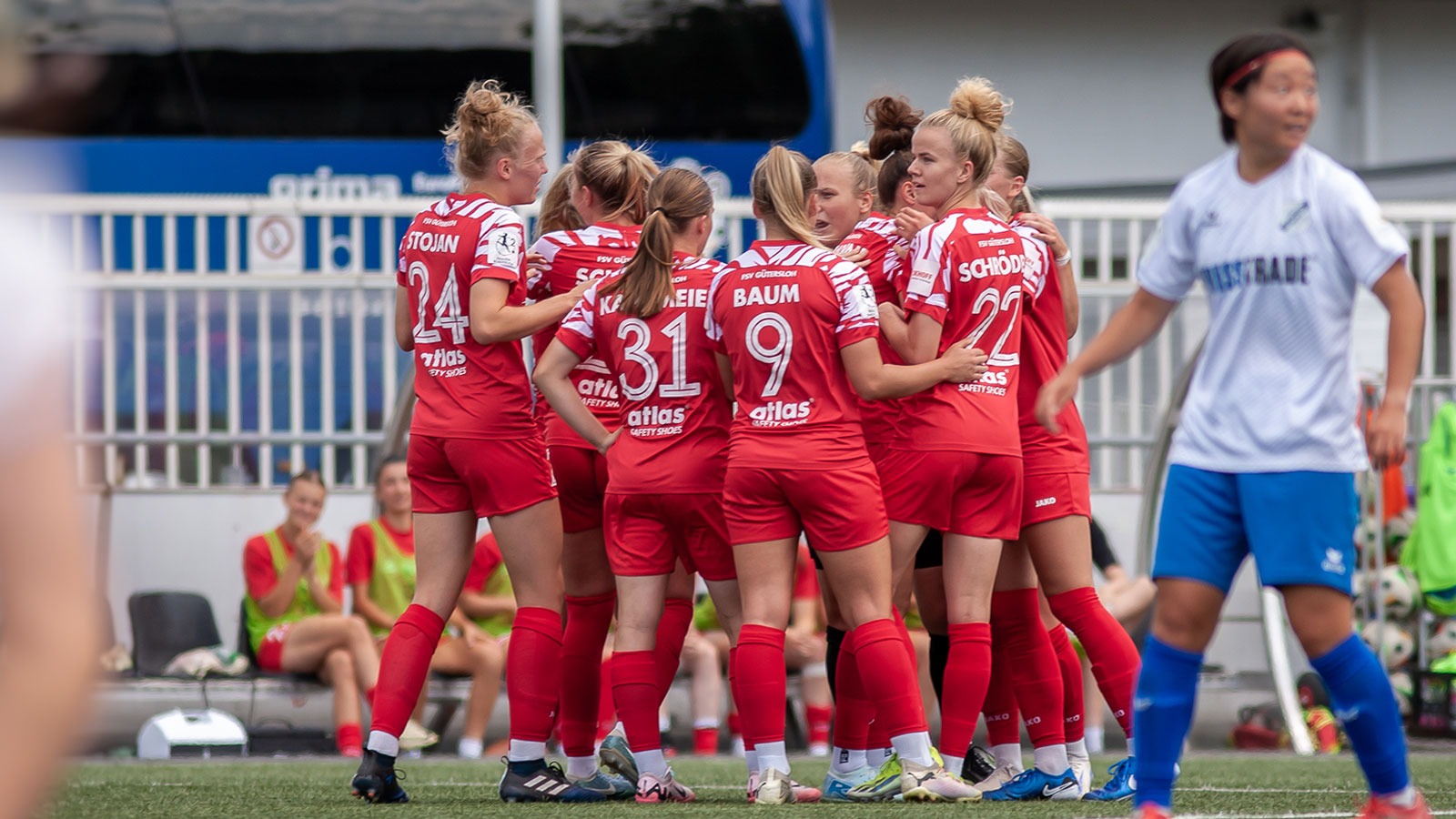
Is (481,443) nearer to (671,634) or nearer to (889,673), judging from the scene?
(671,634)

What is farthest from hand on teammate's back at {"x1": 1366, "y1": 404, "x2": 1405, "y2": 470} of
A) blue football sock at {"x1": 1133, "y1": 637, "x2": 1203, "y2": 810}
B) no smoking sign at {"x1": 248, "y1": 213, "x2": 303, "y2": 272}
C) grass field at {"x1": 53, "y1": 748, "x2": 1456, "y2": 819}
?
no smoking sign at {"x1": 248, "y1": 213, "x2": 303, "y2": 272}

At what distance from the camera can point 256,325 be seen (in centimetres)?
938

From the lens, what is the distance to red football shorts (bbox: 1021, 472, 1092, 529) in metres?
5.14

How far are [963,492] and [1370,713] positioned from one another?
1.58 meters

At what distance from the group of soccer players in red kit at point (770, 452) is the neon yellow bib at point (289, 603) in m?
3.40

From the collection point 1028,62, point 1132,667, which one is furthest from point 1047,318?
point 1028,62

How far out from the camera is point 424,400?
518 cm

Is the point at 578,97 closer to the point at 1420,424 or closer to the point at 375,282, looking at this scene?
the point at 375,282

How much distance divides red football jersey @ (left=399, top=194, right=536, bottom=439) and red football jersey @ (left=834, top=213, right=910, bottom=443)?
37.8 inches

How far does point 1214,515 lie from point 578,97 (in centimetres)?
972

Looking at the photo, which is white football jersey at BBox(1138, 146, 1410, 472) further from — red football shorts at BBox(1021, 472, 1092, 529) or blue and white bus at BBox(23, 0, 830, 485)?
blue and white bus at BBox(23, 0, 830, 485)

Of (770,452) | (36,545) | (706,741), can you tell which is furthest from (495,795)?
(36,545)

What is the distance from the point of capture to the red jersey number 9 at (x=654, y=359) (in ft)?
16.6

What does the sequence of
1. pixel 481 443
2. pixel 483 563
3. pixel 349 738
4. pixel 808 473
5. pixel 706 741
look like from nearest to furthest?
pixel 808 473
pixel 481 443
pixel 706 741
pixel 349 738
pixel 483 563
